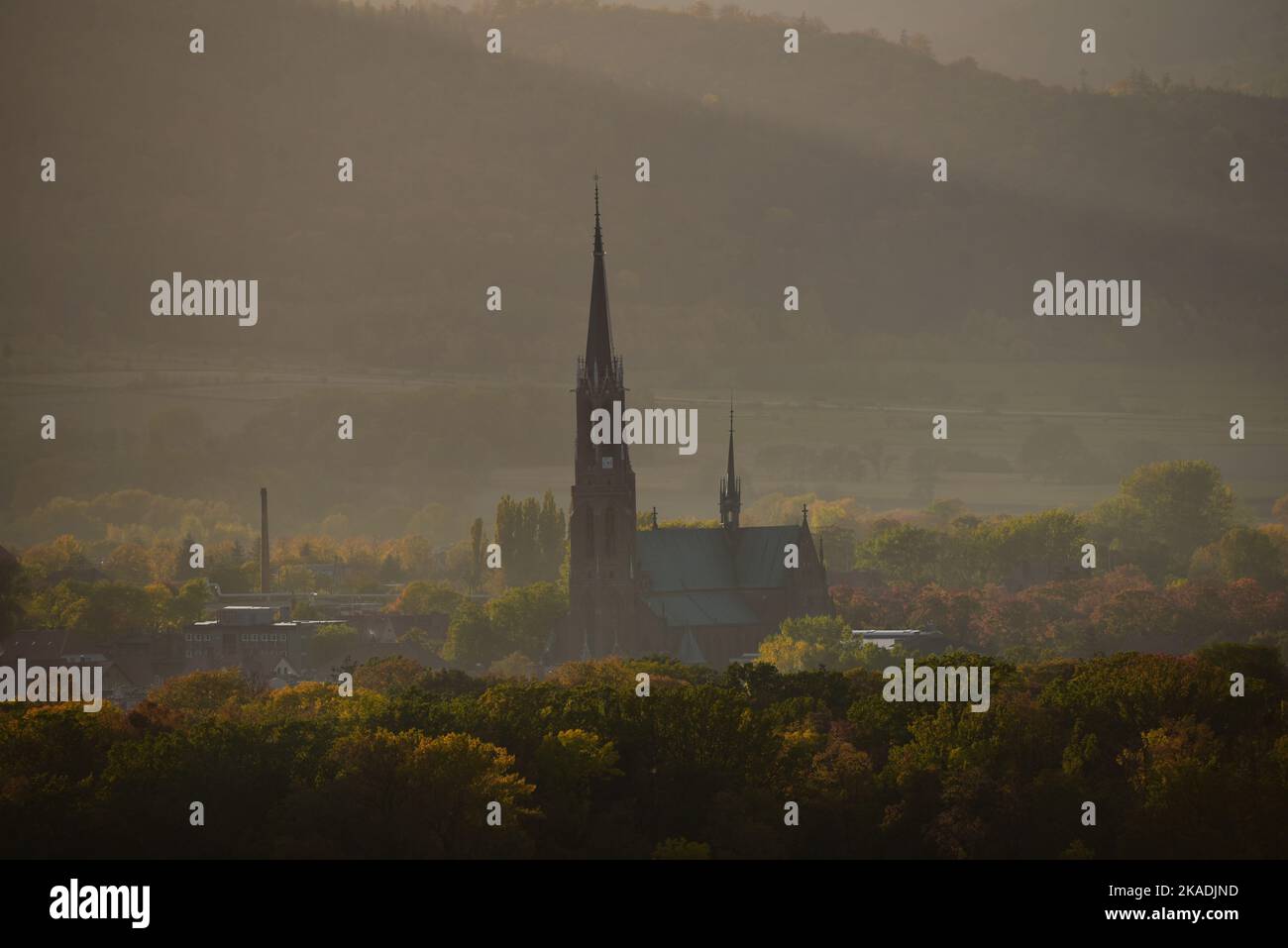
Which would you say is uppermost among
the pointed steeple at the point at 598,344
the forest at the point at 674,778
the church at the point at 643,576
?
the pointed steeple at the point at 598,344

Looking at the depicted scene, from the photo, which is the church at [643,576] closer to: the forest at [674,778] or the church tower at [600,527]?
the church tower at [600,527]

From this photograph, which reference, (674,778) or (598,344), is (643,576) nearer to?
(598,344)

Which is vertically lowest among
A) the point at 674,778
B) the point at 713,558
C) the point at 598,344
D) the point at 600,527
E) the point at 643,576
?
the point at 674,778

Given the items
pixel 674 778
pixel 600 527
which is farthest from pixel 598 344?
pixel 674 778

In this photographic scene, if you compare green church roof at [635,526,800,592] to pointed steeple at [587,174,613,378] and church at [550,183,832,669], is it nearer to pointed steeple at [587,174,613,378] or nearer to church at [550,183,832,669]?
church at [550,183,832,669]

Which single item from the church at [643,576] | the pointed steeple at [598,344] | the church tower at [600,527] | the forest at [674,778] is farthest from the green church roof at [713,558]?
the forest at [674,778]

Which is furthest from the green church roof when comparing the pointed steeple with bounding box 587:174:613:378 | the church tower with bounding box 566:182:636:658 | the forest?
the forest

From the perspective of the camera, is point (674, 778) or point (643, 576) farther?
point (643, 576)
